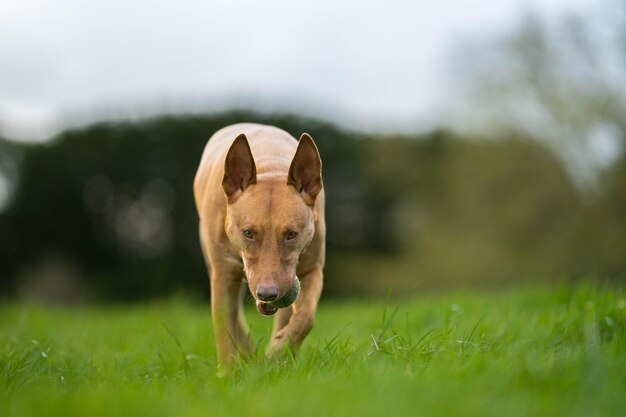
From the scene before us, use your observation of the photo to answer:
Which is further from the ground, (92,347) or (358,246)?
(92,347)

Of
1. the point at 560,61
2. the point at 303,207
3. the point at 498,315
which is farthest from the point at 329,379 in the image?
the point at 560,61

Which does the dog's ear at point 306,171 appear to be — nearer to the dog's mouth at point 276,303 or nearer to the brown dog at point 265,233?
the brown dog at point 265,233

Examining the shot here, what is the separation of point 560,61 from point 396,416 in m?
14.3

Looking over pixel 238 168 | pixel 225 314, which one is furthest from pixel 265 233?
pixel 225 314

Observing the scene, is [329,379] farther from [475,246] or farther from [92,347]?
[475,246]

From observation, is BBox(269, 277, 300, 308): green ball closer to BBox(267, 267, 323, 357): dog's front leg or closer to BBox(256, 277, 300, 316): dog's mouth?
BBox(256, 277, 300, 316): dog's mouth

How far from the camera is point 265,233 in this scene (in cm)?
445

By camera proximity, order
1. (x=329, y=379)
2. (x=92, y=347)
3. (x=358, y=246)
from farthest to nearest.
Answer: (x=358, y=246) < (x=92, y=347) < (x=329, y=379)

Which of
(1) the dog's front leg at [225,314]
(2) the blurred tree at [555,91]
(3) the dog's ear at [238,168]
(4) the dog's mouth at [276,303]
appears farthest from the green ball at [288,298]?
(2) the blurred tree at [555,91]

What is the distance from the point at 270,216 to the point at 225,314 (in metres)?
0.85

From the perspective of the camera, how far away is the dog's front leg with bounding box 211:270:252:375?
15.9ft

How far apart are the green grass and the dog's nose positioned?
11.3 inches

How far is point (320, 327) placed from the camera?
7410 mm

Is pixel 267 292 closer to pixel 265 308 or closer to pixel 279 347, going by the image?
pixel 265 308
